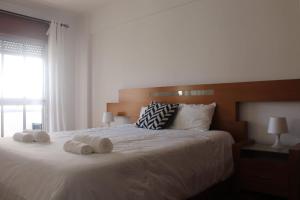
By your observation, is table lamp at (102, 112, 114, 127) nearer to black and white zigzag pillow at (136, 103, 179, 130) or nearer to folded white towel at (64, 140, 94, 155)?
black and white zigzag pillow at (136, 103, 179, 130)

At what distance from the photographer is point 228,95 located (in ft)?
9.33

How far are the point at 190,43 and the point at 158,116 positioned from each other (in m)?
1.03

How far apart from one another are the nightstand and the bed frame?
0.34 feet

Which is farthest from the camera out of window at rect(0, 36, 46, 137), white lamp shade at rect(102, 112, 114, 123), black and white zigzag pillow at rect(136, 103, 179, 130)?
window at rect(0, 36, 46, 137)

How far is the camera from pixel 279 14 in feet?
8.41

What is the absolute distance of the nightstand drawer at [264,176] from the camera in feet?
7.16

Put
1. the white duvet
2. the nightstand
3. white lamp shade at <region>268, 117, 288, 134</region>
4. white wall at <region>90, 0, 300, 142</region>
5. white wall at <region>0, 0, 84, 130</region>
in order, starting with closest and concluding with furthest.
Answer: the white duvet
the nightstand
white lamp shade at <region>268, 117, 288, 134</region>
white wall at <region>90, 0, 300, 142</region>
white wall at <region>0, 0, 84, 130</region>

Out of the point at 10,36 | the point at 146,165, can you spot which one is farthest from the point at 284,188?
the point at 10,36

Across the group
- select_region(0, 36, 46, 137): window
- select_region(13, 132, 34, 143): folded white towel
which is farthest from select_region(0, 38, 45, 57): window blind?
select_region(13, 132, 34, 143): folded white towel

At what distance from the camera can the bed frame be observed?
2445 mm

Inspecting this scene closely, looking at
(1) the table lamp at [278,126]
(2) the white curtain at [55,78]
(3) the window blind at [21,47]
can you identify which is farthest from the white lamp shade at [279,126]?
(3) the window blind at [21,47]

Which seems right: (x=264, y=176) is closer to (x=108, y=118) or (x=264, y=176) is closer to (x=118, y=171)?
(x=118, y=171)

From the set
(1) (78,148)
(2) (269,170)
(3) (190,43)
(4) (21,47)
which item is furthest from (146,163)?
(4) (21,47)

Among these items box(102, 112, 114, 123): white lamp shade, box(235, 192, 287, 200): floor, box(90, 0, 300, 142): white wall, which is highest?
box(90, 0, 300, 142): white wall
